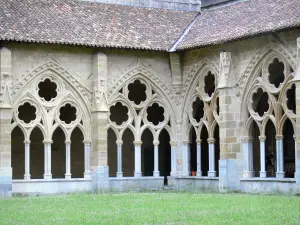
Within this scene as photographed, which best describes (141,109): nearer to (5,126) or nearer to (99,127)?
(99,127)

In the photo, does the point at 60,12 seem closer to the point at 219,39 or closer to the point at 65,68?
the point at 65,68

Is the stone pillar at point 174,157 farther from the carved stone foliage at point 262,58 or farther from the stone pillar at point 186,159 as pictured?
the carved stone foliage at point 262,58

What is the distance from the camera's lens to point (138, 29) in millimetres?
33000

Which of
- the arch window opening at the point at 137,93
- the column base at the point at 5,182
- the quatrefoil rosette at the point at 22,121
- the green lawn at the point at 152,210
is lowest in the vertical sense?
the green lawn at the point at 152,210

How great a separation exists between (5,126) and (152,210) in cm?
930

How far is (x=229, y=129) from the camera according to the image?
99.2 ft

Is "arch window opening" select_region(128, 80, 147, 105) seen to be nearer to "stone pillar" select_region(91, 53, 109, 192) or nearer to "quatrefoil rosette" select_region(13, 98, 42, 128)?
"stone pillar" select_region(91, 53, 109, 192)

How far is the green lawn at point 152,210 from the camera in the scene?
63.2ft

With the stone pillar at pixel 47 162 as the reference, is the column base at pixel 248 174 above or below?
below

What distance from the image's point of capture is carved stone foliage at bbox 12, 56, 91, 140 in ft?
100

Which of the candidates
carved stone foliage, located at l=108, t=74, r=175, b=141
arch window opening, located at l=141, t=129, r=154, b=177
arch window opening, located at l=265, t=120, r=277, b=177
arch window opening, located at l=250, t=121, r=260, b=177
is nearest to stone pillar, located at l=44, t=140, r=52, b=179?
carved stone foliage, located at l=108, t=74, r=175, b=141

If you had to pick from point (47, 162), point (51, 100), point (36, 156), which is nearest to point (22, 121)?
point (51, 100)

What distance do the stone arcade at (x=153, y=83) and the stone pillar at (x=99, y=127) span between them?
1.4 inches

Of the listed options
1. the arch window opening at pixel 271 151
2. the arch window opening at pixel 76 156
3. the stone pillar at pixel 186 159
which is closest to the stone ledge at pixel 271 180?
the stone pillar at pixel 186 159
